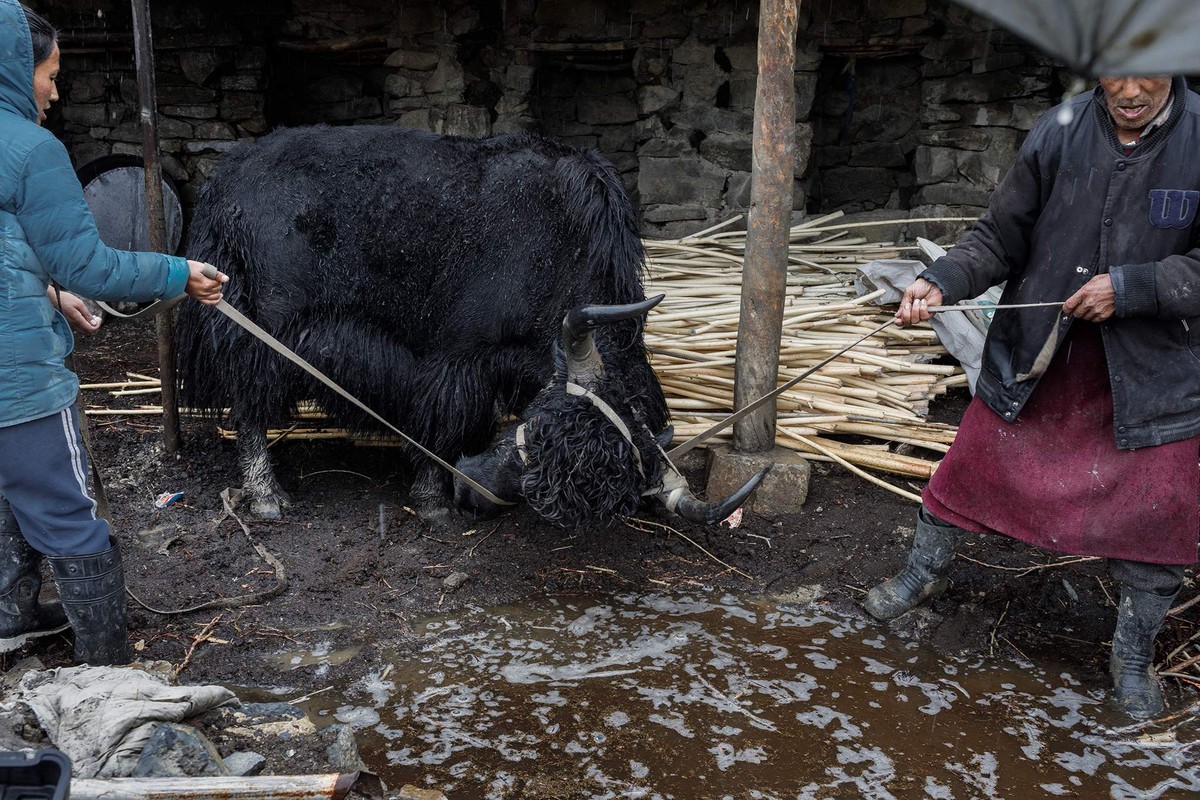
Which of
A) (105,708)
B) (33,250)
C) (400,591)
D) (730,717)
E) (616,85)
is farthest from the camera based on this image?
(616,85)

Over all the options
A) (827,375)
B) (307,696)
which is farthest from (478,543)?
(827,375)

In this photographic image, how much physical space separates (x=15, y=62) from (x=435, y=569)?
2267 millimetres

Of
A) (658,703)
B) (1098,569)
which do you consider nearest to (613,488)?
(658,703)

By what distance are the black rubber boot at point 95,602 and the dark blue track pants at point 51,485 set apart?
0.14ft

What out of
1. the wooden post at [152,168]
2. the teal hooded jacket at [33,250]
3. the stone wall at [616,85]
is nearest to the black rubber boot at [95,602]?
the teal hooded jacket at [33,250]

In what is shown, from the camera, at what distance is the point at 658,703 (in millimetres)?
3008

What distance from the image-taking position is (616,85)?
7.96 meters

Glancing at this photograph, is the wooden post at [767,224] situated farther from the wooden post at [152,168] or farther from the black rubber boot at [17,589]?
the black rubber boot at [17,589]

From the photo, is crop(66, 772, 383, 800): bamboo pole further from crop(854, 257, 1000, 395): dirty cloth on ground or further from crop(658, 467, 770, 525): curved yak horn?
crop(854, 257, 1000, 395): dirty cloth on ground

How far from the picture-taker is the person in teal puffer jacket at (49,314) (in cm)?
249

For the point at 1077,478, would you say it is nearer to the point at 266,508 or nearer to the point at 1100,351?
the point at 1100,351

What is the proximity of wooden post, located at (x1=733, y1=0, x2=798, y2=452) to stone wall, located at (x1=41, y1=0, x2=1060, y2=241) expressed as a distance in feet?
10.0

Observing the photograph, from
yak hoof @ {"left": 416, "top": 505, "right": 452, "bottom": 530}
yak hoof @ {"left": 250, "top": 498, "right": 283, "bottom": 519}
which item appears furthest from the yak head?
yak hoof @ {"left": 250, "top": 498, "right": 283, "bottom": 519}

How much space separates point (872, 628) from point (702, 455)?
4.24 feet
